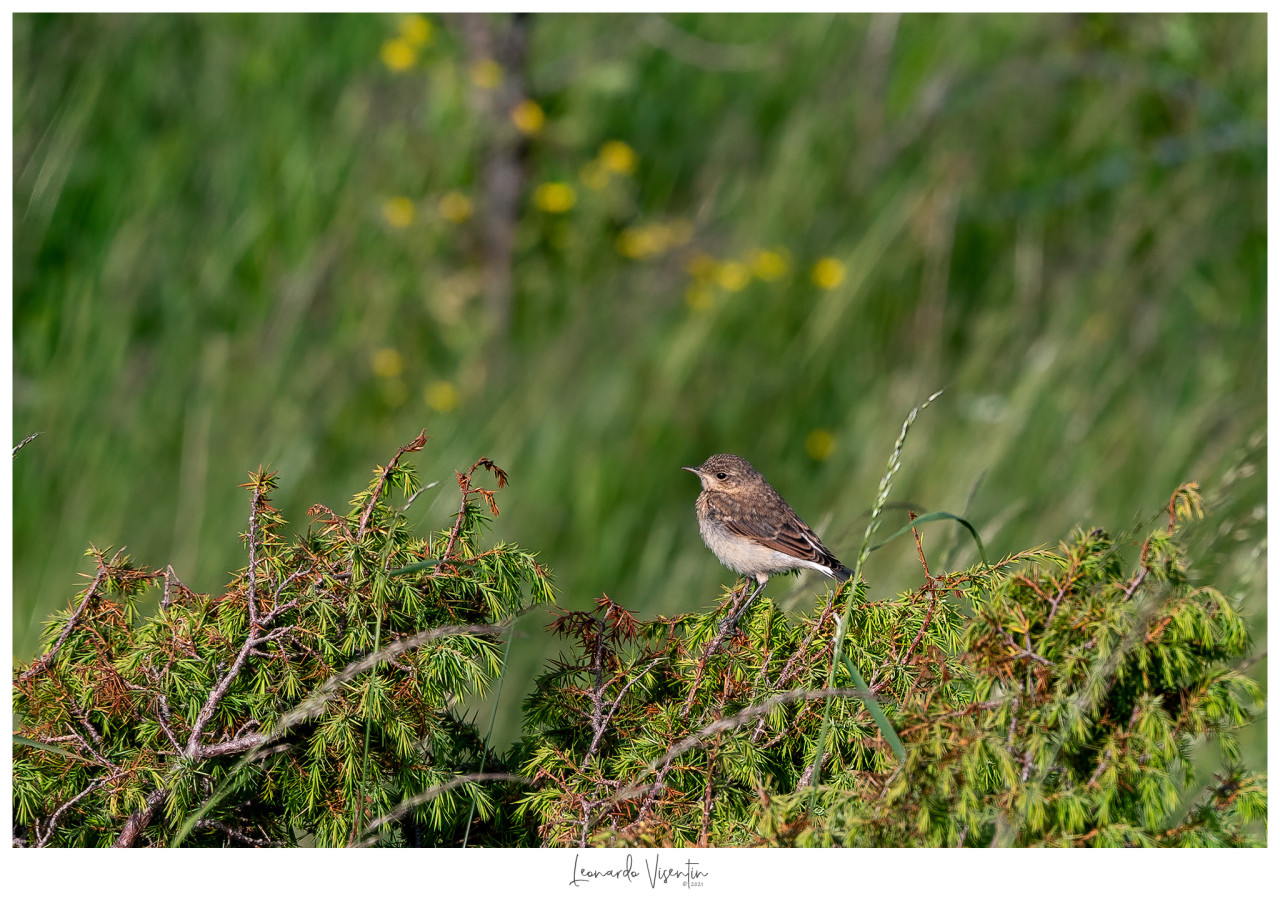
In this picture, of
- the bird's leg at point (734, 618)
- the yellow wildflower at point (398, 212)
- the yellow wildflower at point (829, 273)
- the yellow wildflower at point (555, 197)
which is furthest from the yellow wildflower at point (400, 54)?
the bird's leg at point (734, 618)

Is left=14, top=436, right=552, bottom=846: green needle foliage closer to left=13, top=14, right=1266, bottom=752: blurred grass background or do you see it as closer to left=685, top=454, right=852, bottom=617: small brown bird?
left=685, top=454, right=852, bottom=617: small brown bird

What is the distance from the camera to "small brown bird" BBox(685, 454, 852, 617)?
346cm

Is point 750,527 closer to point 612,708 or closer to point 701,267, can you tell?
point 612,708

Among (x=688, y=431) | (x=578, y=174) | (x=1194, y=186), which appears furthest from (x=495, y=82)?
(x=1194, y=186)

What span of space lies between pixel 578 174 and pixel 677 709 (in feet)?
15.1

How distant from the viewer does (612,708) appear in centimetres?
210

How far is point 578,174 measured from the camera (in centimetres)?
628

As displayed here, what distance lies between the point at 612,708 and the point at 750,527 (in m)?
1.59

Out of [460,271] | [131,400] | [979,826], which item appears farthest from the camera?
[460,271]

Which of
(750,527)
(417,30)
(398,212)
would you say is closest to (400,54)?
(417,30)

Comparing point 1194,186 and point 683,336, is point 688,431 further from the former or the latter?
point 1194,186

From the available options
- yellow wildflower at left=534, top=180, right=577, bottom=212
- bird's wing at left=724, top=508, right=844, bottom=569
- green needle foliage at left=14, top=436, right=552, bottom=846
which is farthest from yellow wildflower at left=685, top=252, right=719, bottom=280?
green needle foliage at left=14, top=436, right=552, bottom=846

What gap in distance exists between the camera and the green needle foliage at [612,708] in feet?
5.93
